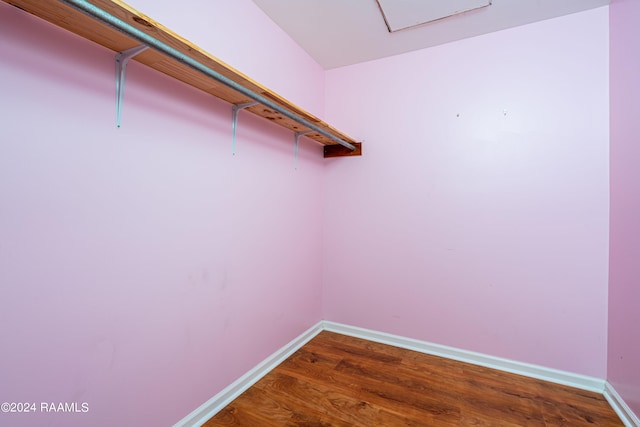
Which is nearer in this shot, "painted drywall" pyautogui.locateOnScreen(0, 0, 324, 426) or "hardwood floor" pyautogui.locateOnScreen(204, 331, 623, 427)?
"painted drywall" pyautogui.locateOnScreen(0, 0, 324, 426)

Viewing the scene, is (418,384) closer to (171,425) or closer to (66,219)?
(171,425)

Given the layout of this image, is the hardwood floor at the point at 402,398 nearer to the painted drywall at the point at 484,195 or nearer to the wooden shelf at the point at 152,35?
the painted drywall at the point at 484,195

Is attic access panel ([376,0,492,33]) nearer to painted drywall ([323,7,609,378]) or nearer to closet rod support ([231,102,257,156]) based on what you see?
painted drywall ([323,7,609,378])

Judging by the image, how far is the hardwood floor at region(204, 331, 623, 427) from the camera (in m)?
1.49

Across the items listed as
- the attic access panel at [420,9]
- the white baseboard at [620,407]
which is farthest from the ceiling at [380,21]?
the white baseboard at [620,407]

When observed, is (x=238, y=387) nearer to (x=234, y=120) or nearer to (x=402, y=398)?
(x=402, y=398)

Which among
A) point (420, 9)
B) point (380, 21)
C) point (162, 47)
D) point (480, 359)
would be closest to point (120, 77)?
point (162, 47)

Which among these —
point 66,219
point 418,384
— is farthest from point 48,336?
point 418,384

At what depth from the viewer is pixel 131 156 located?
3.73 ft

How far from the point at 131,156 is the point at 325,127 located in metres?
1.22

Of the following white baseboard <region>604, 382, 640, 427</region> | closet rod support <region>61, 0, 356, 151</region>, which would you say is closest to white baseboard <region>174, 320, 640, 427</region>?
white baseboard <region>604, 382, 640, 427</region>

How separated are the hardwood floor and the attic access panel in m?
2.51

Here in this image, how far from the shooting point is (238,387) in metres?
1.68

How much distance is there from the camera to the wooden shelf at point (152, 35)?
2.67ft
